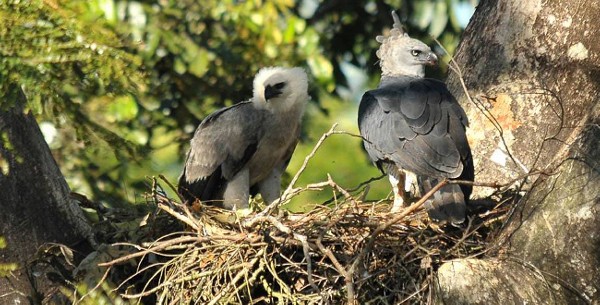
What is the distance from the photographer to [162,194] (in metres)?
5.83

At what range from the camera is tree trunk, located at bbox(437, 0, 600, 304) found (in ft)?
14.9

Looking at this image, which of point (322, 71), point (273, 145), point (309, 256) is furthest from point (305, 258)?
point (322, 71)

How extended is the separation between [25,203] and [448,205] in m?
2.27

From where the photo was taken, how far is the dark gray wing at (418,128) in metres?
5.77

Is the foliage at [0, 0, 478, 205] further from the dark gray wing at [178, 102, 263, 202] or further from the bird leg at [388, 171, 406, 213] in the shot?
the bird leg at [388, 171, 406, 213]

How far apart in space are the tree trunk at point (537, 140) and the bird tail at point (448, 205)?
0.36 meters

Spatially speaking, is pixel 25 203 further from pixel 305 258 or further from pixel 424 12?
pixel 424 12

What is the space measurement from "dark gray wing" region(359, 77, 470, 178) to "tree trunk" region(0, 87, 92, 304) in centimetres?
200

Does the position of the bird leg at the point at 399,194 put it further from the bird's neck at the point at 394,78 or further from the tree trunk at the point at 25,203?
the tree trunk at the point at 25,203

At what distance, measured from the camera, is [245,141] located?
7.10 metres

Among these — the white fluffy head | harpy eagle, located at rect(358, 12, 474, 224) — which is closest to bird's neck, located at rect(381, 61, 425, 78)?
harpy eagle, located at rect(358, 12, 474, 224)

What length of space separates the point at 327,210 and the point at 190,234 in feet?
2.59

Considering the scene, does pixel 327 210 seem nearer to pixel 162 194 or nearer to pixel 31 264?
pixel 162 194

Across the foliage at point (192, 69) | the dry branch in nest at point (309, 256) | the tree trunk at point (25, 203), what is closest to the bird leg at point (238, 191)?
the foliage at point (192, 69)
